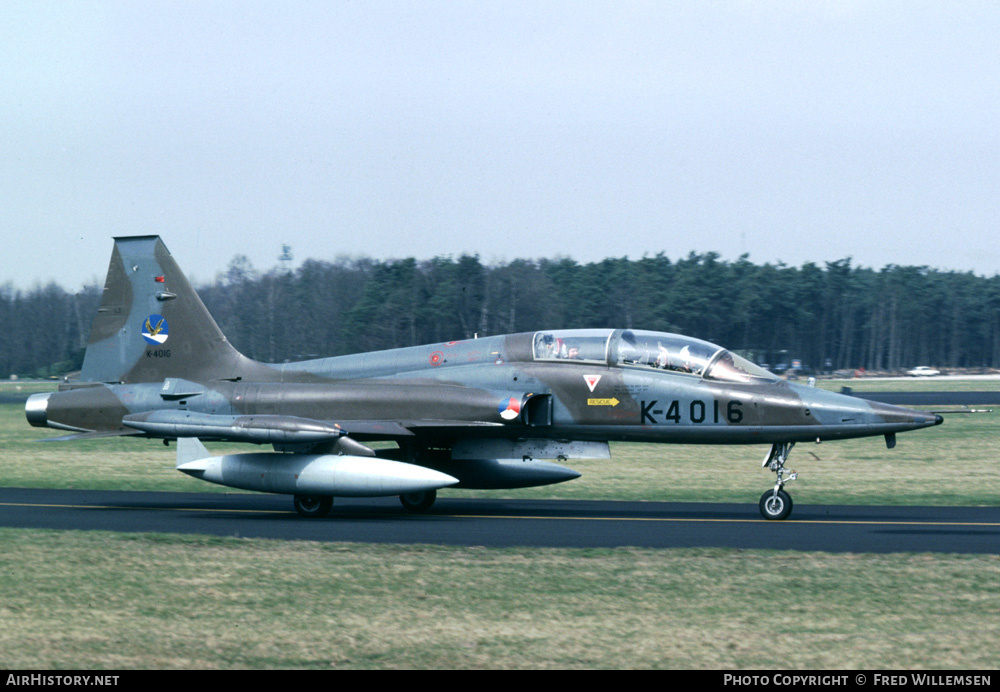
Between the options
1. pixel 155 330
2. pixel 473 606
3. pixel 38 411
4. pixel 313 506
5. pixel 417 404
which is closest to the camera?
pixel 473 606

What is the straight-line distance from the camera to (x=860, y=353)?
11894 cm

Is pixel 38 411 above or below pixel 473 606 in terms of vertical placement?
above

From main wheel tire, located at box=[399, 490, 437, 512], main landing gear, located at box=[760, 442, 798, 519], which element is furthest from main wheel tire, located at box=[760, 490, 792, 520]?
main wheel tire, located at box=[399, 490, 437, 512]

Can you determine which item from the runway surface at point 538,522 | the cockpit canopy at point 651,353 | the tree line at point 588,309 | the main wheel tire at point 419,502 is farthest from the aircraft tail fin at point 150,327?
the tree line at point 588,309

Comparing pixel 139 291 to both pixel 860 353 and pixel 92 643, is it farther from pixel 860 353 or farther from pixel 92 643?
pixel 860 353

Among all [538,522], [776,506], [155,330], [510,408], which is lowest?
[538,522]

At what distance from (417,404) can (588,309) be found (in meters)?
75.9

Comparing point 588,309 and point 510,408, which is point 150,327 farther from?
point 588,309

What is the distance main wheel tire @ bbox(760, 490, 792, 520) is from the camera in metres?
15.3

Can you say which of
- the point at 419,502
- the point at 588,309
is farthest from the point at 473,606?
the point at 588,309

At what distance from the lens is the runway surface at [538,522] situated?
43.5ft

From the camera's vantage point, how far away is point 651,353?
16047 millimetres

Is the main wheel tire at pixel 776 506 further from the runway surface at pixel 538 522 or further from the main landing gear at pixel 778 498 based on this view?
the runway surface at pixel 538 522
